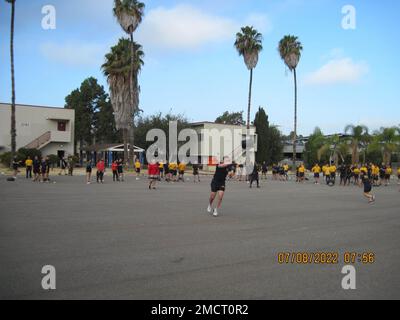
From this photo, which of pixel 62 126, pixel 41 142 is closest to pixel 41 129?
pixel 41 142

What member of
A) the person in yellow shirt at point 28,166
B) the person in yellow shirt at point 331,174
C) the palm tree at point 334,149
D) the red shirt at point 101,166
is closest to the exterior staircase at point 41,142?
the person in yellow shirt at point 28,166

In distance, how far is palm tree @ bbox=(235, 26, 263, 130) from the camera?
46.4 metres

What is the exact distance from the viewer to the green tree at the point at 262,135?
184 feet

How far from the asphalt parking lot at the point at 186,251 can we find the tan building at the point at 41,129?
34.0 meters

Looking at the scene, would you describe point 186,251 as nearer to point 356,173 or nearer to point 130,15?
point 356,173

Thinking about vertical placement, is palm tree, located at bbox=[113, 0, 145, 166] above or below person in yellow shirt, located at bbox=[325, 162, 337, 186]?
above

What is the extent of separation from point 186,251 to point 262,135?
166 feet

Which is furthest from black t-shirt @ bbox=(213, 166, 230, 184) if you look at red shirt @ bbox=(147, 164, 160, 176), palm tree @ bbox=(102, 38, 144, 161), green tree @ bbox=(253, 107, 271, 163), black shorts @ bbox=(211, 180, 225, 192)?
green tree @ bbox=(253, 107, 271, 163)

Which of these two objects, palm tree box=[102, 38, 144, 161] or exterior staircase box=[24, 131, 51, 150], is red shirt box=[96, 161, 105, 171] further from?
exterior staircase box=[24, 131, 51, 150]

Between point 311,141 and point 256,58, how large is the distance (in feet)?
66.7

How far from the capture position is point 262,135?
5641cm

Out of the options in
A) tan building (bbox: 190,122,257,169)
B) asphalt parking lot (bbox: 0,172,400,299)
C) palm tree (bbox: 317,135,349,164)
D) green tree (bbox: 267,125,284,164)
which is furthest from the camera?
green tree (bbox: 267,125,284,164)

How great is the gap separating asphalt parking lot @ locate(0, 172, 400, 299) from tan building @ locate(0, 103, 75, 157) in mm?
33988
